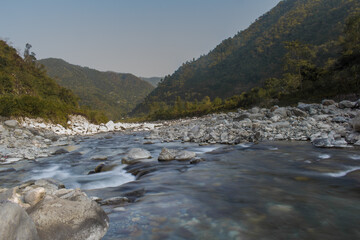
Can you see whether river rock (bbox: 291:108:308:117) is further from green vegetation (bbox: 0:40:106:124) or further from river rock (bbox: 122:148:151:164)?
green vegetation (bbox: 0:40:106:124)

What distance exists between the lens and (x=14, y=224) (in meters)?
1.90

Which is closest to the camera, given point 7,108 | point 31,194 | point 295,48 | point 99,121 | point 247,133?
point 31,194

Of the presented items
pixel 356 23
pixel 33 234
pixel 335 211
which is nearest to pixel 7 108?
pixel 33 234

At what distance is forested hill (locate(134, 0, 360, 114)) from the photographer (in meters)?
101

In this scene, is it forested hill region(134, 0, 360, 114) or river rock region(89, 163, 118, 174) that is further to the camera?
forested hill region(134, 0, 360, 114)

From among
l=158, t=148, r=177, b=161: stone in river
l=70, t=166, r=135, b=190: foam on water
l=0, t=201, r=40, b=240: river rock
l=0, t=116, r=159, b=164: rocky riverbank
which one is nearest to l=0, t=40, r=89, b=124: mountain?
l=0, t=116, r=159, b=164: rocky riverbank

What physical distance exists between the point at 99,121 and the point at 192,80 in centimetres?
11714

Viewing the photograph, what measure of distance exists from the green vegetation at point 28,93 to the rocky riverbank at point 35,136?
1589 mm

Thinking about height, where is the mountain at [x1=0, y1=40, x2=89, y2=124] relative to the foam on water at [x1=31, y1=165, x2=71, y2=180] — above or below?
above

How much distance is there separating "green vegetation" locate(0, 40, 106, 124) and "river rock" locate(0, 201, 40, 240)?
29.1 metres

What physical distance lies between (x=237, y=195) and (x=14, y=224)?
3157 mm

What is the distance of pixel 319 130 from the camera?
33.2 ft

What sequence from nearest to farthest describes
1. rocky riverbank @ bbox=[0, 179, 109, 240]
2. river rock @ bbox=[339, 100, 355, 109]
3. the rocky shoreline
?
rocky riverbank @ bbox=[0, 179, 109, 240] → the rocky shoreline → river rock @ bbox=[339, 100, 355, 109]

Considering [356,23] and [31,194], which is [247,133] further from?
[356,23]
